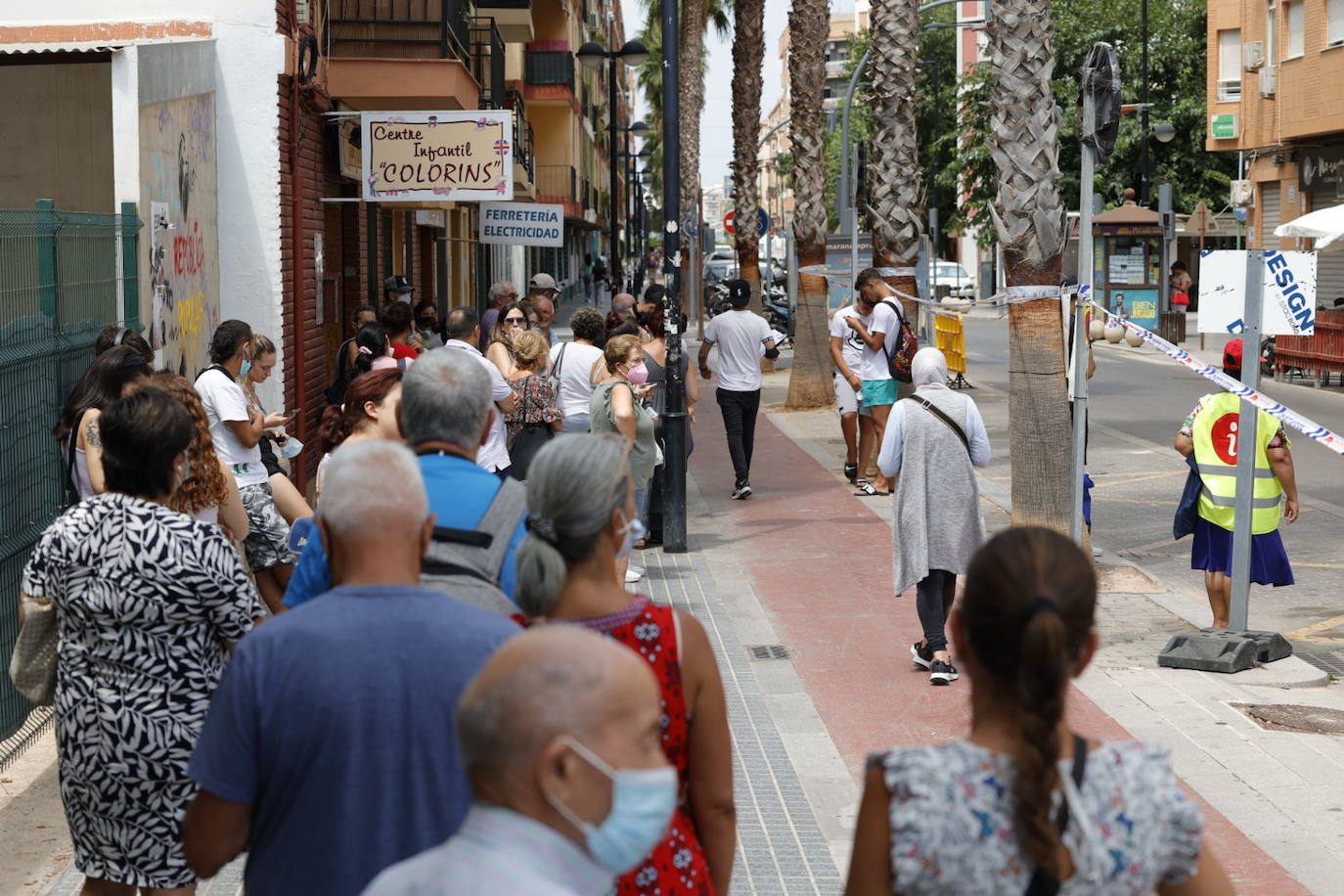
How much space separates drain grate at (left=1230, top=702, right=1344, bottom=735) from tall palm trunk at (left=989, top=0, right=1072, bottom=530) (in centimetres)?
275

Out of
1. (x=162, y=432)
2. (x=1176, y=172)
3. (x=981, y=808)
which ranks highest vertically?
(x=1176, y=172)

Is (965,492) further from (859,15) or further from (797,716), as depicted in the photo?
(859,15)

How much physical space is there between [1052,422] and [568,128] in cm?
3354

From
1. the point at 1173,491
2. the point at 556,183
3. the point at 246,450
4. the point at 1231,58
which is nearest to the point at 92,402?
the point at 246,450

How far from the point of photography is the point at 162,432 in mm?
4051

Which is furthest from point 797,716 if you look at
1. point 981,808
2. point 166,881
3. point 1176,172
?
point 1176,172

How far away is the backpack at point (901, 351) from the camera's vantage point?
46.3 ft

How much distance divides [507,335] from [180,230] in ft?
8.62

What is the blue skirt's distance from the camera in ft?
28.9

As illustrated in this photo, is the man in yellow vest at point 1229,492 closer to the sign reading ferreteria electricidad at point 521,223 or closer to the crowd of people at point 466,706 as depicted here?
the crowd of people at point 466,706

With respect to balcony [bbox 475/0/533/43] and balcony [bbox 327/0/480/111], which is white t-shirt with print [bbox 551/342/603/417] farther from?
balcony [bbox 475/0/533/43]

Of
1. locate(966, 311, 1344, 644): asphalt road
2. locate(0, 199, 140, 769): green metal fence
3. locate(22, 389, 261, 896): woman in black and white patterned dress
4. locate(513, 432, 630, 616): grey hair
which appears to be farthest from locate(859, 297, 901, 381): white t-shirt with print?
locate(513, 432, 630, 616): grey hair

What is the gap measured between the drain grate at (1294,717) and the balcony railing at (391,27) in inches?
410

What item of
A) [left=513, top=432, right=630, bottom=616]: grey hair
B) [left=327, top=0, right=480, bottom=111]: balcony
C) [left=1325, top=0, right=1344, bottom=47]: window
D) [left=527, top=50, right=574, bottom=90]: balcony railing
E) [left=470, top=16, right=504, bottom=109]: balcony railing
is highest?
[left=527, top=50, right=574, bottom=90]: balcony railing
